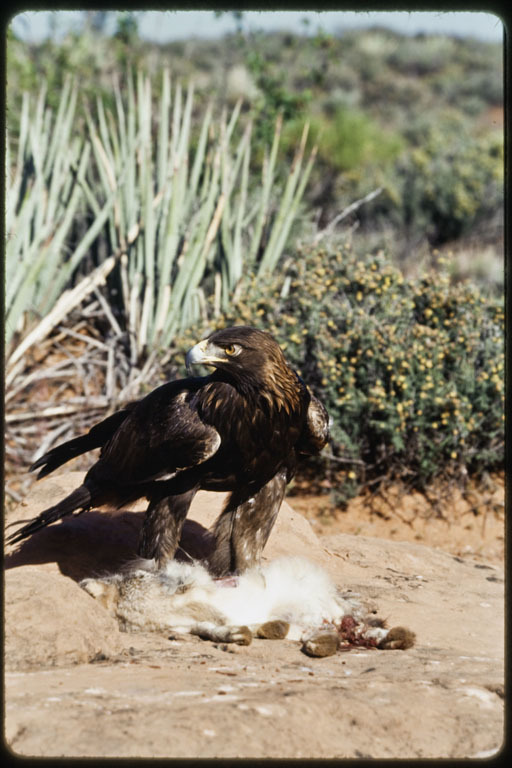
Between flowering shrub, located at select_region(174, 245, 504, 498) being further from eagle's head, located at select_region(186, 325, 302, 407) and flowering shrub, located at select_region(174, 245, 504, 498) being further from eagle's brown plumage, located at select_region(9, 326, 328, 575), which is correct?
eagle's head, located at select_region(186, 325, 302, 407)

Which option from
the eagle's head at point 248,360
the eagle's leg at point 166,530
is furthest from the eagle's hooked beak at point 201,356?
the eagle's leg at point 166,530

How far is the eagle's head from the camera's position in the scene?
4273 millimetres

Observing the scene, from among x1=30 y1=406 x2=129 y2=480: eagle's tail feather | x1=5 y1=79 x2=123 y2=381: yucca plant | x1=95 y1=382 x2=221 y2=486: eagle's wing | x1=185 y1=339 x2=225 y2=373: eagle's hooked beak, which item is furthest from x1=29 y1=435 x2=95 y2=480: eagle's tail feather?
x1=5 y1=79 x2=123 y2=381: yucca plant

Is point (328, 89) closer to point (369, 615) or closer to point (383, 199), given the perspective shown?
point (383, 199)

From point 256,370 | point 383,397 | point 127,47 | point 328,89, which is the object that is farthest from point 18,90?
point 328,89

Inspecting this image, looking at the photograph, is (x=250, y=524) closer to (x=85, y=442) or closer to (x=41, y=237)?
(x=85, y=442)

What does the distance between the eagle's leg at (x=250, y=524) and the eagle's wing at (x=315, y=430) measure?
254mm

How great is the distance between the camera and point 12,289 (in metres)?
8.16

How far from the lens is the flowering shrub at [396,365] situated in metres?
7.50

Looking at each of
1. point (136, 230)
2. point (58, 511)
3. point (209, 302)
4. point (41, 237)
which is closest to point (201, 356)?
point (58, 511)

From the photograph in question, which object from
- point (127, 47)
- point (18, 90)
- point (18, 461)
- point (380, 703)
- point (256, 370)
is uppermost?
point (127, 47)

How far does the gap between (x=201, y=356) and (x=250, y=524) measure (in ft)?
3.29

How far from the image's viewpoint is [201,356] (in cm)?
418

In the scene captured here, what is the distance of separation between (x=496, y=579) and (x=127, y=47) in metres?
12.1
